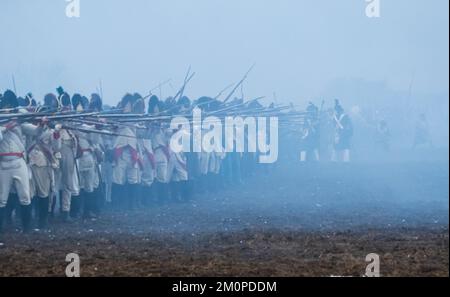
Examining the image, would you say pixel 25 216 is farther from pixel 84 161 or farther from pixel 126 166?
pixel 126 166

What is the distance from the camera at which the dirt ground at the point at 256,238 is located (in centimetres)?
650

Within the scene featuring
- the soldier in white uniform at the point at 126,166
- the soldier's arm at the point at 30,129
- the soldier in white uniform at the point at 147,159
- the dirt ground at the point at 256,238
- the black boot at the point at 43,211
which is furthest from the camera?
the soldier in white uniform at the point at 147,159

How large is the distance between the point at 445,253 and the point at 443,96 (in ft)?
64.5

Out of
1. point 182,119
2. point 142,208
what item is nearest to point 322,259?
point 142,208

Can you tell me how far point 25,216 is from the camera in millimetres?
8805

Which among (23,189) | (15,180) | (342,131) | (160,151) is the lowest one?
(23,189)

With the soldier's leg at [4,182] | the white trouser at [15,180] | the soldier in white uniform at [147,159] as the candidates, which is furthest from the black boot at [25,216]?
the soldier in white uniform at [147,159]

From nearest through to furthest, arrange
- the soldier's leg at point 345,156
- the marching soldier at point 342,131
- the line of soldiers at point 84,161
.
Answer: the line of soldiers at point 84,161
the marching soldier at point 342,131
the soldier's leg at point 345,156

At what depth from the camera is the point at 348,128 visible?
801 inches

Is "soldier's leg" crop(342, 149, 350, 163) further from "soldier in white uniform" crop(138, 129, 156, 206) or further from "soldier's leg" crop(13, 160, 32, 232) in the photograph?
"soldier's leg" crop(13, 160, 32, 232)

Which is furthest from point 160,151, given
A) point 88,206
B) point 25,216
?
point 25,216

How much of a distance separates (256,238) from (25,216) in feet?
10.3

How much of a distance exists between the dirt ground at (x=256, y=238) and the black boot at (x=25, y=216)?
19 centimetres

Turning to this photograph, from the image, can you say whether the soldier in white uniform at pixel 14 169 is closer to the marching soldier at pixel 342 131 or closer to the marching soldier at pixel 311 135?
the marching soldier at pixel 311 135
